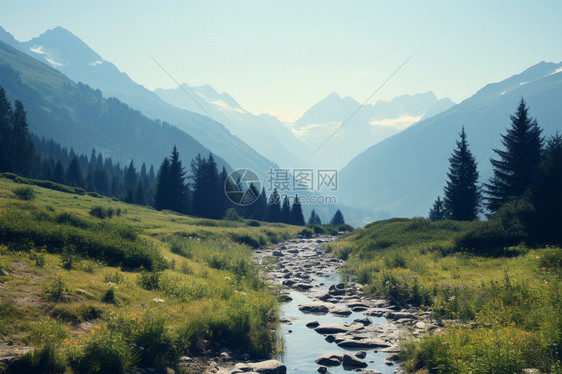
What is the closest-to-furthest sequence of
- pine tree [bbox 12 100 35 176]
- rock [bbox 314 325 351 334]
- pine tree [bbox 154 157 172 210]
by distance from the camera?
rock [bbox 314 325 351 334] < pine tree [bbox 154 157 172 210] < pine tree [bbox 12 100 35 176]

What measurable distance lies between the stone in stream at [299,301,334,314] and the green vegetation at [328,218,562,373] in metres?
3.26

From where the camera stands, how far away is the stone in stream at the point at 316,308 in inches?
666

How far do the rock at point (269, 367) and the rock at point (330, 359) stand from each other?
1.33 metres

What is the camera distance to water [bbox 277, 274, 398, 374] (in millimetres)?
10812

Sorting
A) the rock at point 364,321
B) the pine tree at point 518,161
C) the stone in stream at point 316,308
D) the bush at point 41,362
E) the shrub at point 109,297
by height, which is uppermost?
the pine tree at point 518,161

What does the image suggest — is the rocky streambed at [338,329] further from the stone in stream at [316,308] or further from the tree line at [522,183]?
the tree line at [522,183]

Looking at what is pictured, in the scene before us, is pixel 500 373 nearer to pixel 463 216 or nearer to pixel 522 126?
pixel 522 126

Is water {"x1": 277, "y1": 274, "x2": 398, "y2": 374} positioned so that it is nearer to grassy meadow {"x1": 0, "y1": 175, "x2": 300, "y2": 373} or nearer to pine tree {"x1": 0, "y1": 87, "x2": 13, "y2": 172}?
grassy meadow {"x1": 0, "y1": 175, "x2": 300, "y2": 373}

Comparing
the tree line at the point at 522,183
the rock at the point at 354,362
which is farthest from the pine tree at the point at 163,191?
the rock at the point at 354,362

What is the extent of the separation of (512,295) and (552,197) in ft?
45.1

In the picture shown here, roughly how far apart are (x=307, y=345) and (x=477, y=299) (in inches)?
260

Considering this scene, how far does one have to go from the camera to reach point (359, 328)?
1409cm

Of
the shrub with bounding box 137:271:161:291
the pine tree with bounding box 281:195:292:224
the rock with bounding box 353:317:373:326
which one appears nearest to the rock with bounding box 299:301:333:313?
the rock with bounding box 353:317:373:326

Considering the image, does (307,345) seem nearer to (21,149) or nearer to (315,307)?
(315,307)
